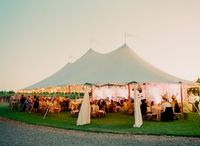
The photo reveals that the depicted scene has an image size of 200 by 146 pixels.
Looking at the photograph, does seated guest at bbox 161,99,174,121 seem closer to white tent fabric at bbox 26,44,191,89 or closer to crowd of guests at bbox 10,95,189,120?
crowd of guests at bbox 10,95,189,120

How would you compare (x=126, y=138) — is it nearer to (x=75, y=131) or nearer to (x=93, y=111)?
(x=75, y=131)

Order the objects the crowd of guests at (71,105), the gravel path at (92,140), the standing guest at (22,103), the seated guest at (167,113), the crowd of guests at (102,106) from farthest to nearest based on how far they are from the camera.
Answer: the standing guest at (22,103) < the crowd of guests at (71,105) < the crowd of guests at (102,106) < the seated guest at (167,113) < the gravel path at (92,140)

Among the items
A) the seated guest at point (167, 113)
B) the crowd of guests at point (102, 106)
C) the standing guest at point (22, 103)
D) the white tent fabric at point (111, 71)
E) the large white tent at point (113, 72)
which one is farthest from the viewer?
the standing guest at point (22, 103)

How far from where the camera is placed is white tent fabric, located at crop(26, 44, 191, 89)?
14.0 meters

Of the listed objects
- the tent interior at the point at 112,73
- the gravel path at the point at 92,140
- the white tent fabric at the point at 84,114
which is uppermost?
the tent interior at the point at 112,73

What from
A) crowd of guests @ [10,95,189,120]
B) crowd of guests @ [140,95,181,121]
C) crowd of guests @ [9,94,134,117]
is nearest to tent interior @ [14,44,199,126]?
crowd of guests @ [140,95,181,121]

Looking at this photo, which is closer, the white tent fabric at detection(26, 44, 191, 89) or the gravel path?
the gravel path

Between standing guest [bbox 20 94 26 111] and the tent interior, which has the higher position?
the tent interior

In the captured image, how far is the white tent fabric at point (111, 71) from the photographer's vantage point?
45.8 feet

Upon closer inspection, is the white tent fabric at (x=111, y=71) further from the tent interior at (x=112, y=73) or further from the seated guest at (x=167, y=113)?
the seated guest at (x=167, y=113)

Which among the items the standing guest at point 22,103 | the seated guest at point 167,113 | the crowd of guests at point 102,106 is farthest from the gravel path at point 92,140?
the standing guest at point 22,103

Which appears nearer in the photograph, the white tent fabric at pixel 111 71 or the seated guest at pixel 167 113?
the white tent fabric at pixel 111 71

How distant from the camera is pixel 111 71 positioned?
48.8 feet

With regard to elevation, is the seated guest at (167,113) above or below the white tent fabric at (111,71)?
below
